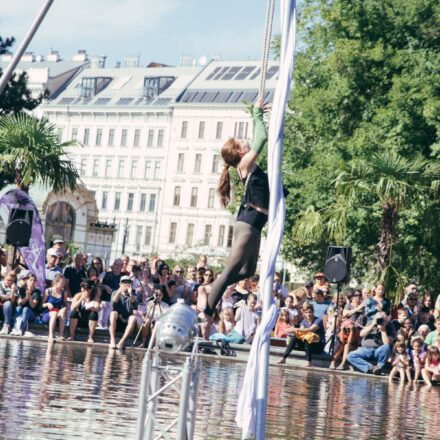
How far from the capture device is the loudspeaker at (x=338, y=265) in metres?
18.4

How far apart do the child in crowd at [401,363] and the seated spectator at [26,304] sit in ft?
20.8

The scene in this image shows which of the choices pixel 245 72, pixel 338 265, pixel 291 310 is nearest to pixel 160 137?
pixel 245 72

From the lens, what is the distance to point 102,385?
33.7ft

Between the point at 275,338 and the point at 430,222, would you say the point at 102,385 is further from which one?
the point at 430,222

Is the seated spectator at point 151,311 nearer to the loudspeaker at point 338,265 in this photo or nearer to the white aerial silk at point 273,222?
the loudspeaker at point 338,265

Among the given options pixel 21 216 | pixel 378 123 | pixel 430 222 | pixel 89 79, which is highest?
pixel 89 79

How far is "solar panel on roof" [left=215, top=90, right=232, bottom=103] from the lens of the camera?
84.2m

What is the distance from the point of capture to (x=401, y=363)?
16.6 meters

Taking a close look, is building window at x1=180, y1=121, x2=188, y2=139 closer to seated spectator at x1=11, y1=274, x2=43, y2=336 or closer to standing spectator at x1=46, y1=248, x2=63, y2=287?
standing spectator at x1=46, y1=248, x2=63, y2=287

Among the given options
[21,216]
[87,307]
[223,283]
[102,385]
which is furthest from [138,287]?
[223,283]

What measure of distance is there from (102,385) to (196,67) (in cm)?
8204

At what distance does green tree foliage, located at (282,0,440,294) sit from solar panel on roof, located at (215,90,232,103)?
167 ft

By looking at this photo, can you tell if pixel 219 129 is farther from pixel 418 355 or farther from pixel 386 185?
pixel 418 355

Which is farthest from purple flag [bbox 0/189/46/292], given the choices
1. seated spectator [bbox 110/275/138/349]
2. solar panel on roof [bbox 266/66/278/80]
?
solar panel on roof [bbox 266/66/278/80]
